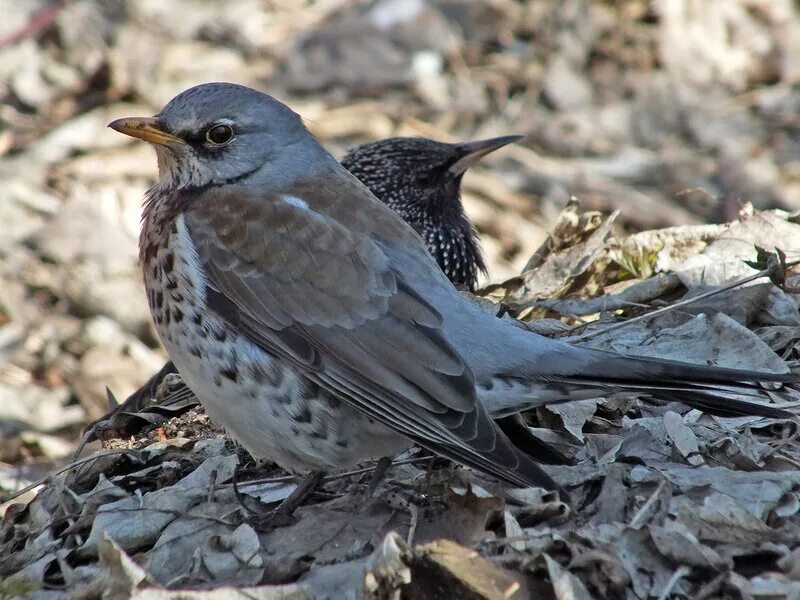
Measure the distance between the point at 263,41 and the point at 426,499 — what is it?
26.0ft

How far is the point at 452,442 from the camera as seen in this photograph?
4215mm

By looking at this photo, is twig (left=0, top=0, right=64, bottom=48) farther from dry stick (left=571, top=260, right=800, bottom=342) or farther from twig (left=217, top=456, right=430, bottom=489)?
dry stick (left=571, top=260, right=800, bottom=342)

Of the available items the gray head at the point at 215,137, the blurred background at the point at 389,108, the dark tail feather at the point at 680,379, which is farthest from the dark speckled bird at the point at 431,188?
the dark tail feather at the point at 680,379

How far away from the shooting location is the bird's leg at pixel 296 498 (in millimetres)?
4656

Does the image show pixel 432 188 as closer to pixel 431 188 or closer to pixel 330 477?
pixel 431 188

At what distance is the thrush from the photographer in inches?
170

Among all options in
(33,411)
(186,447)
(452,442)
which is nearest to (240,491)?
(186,447)

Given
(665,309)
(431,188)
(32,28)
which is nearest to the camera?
(665,309)

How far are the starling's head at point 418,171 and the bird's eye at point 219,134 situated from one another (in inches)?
101

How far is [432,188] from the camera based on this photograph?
775cm

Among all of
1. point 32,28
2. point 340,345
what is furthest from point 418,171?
point 32,28

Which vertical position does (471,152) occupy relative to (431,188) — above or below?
above

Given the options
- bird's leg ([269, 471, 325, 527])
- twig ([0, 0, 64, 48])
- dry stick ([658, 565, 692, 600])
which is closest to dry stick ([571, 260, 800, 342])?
bird's leg ([269, 471, 325, 527])

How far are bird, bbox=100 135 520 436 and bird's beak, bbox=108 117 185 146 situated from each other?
268cm
